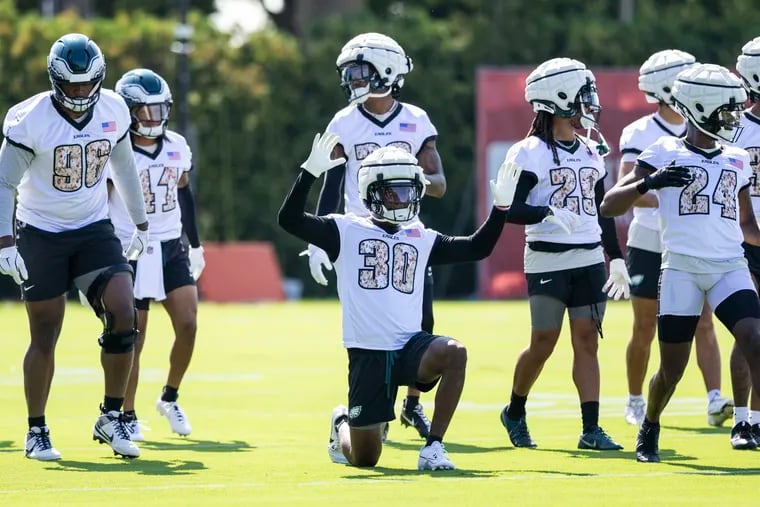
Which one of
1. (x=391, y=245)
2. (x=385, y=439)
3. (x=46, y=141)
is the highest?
(x=46, y=141)

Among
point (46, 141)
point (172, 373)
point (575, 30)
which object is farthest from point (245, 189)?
point (46, 141)

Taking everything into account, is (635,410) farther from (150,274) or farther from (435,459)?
(150,274)

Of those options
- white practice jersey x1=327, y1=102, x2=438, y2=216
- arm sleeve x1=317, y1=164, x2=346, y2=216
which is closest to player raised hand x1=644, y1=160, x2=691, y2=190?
white practice jersey x1=327, y1=102, x2=438, y2=216

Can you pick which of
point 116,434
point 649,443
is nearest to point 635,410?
point 649,443

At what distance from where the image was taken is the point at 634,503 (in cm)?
734

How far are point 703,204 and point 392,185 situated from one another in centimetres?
163

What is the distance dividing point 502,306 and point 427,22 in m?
7.19

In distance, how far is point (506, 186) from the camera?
28.5 feet

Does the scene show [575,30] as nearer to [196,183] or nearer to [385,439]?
[196,183]

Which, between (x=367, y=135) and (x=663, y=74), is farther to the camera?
→ (x=663, y=74)

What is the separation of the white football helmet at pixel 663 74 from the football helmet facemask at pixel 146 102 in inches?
121

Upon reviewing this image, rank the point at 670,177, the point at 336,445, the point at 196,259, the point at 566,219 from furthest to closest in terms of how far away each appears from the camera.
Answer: the point at 196,259
the point at 566,219
the point at 336,445
the point at 670,177

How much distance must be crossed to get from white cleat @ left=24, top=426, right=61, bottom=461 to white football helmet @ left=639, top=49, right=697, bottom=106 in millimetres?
4462

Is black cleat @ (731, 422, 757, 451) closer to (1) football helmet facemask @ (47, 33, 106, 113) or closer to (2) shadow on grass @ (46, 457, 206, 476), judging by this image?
(2) shadow on grass @ (46, 457, 206, 476)
